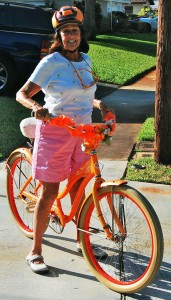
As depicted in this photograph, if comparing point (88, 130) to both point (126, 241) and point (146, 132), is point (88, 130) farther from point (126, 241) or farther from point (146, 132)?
point (146, 132)

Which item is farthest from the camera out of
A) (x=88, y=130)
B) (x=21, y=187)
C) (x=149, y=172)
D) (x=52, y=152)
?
(x=149, y=172)

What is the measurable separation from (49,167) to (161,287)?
3.64 ft

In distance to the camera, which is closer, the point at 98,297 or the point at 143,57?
the point at 98,297

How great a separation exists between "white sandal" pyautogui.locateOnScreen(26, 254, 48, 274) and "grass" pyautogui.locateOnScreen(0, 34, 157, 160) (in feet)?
9.90

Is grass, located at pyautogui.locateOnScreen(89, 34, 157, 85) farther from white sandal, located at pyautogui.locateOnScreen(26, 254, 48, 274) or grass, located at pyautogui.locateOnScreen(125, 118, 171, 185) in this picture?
white sandal, located at pyautogui.locateOnScreen(26, 254, 48, 274)

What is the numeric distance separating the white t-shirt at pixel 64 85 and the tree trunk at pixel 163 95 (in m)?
2.71

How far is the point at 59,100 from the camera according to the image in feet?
11.7

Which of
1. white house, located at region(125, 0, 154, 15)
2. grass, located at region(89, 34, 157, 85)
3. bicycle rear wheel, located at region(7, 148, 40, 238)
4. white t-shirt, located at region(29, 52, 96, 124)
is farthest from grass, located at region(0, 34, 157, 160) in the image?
white house, located at region(125, 0, 154, 15)

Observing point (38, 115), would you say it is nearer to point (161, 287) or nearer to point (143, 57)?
point (161, 287)

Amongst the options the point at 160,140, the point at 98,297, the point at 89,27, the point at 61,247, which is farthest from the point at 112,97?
the point at 89,27

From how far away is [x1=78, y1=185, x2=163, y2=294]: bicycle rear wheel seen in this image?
3248 mm

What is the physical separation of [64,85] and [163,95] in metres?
2.93

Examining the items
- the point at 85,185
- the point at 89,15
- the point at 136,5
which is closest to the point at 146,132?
the point at 85,185

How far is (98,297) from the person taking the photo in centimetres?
346
